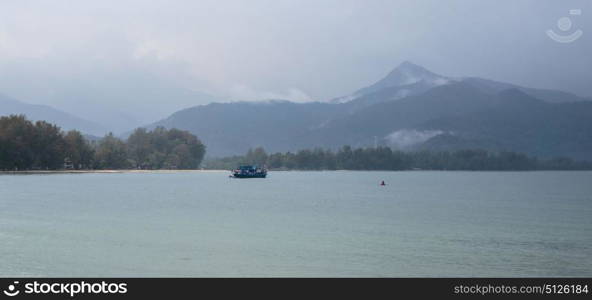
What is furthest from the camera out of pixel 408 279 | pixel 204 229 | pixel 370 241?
pixel 204 229

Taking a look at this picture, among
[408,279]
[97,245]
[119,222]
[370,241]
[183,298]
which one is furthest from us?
[119,222]

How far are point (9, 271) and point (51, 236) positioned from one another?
18949 mm

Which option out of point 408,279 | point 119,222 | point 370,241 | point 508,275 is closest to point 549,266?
point 508,275

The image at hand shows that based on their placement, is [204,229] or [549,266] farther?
[204,229]

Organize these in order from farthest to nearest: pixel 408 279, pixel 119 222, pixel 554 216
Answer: pixel 554 216 < pixel 119 222 < pixel 408 279

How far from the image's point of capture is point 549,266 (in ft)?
145

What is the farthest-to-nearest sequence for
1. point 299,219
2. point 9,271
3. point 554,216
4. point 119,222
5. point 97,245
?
point 554,216
point 299,219
point 119,222
point 97,245
point 9,271

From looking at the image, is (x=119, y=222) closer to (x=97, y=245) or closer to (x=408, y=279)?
(x=97, y=245)

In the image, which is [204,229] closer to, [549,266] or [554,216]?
[549,266]

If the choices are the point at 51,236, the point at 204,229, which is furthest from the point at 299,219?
the point at 51,236

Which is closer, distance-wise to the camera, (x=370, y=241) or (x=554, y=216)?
(x=370, y=241)

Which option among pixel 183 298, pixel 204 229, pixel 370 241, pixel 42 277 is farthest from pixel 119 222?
pixel 183 298

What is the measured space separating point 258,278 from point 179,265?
267 inches

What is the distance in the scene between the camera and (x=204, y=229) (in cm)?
6556
